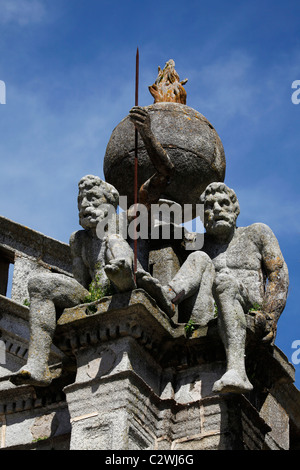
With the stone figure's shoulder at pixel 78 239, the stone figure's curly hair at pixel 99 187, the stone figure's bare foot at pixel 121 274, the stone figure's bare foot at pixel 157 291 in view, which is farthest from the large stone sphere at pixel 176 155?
the stone figure's bare foot at pixel 121 274

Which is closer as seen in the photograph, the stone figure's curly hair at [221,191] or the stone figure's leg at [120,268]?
the stone figure's leg at [120,268]

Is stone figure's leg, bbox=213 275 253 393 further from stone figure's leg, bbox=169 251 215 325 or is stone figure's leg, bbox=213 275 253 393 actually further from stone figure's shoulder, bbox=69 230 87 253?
stone figure's shoulder, bbox=69 230 87 253

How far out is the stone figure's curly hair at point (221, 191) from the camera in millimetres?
14250

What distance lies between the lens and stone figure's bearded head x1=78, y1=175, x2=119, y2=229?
46.1ft

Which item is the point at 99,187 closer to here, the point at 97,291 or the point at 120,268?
the point at 97,291

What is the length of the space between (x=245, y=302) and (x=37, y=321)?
7.48ft

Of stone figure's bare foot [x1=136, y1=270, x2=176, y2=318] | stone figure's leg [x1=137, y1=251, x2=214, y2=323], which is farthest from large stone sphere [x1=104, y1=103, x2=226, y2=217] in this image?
stone figure's bare foot [x1=136, y1=270, x2=176, y2=318]

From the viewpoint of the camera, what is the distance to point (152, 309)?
12961 millimetres

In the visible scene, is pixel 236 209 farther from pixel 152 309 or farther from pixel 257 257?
pixel 152 309

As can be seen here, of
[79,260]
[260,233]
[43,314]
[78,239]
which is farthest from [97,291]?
[260,233]

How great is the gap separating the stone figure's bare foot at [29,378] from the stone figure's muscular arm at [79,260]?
5.26 ft

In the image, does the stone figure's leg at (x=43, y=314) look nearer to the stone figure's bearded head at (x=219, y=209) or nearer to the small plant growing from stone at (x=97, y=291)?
the small plant growing from stone at (x=97, y=291)

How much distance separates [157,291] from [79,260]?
1444mm

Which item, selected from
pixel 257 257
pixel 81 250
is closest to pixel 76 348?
pixel 81 250
